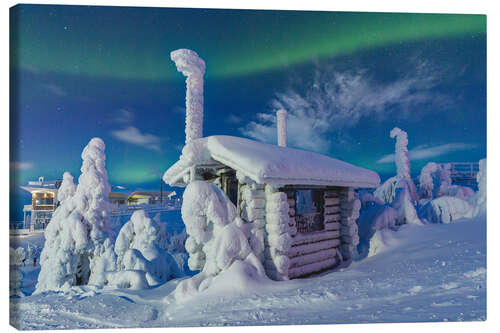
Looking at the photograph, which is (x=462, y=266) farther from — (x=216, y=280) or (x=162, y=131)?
(x=162, y=131)

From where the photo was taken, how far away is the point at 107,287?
283 inches

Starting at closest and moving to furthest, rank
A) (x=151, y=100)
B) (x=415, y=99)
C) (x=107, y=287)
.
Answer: (x=107, y=287), (x=415, y=99), (x=151, y=100)

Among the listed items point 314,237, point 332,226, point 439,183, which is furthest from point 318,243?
point 439,183

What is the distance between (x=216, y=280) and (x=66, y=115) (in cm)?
559

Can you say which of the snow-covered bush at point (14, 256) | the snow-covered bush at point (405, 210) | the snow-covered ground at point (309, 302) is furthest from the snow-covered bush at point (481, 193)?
the snow-covered bush at point (14, 256)

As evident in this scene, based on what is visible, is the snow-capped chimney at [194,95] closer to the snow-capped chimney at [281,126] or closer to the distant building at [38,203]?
the snow-capped chimney at [281,126]

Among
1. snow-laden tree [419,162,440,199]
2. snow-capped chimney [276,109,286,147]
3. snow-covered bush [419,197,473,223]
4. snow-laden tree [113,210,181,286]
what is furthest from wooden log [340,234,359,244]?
snow-laden tree [113,210,181,286]

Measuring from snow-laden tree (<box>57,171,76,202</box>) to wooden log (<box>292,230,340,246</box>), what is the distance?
7.81 metres

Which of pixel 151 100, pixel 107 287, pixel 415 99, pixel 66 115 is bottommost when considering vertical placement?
pixel 107 287

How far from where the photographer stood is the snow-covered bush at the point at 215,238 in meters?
5.77

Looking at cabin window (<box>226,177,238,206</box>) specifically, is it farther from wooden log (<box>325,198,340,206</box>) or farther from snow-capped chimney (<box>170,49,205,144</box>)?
wooden log (<box>325,198,340,206</box>)

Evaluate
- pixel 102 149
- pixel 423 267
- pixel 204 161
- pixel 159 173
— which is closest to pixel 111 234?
pixel 102 149

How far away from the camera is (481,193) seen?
26.8 feet

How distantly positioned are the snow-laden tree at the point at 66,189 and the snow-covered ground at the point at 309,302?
169 inches
